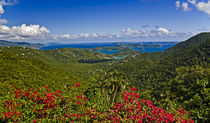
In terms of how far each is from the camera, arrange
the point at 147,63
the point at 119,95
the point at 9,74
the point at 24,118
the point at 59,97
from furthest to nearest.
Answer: the point at 147,63, the point at 9,74, the point at 119,95, the point at 59,97, the point at 24,118

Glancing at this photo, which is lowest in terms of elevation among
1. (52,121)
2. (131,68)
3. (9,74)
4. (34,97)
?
(131,68)

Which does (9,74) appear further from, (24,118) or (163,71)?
(163,71)

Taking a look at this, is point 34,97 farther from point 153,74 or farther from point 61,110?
point 153,74

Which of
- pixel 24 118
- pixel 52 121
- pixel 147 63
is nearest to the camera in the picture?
pixel 52 121

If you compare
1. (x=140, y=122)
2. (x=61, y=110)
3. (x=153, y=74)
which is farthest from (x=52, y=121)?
(x=153, y=74)

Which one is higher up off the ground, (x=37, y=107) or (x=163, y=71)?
(x=37, y=107)

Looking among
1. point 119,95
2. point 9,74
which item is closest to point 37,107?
point 119,95

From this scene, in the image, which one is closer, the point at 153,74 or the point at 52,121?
the point at 52,121

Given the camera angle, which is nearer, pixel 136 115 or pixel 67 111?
pixel 136 115
